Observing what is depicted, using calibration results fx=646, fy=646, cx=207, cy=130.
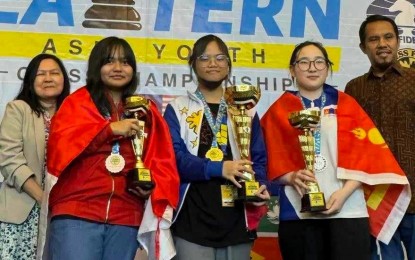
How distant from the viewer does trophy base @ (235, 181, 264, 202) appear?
2312mm

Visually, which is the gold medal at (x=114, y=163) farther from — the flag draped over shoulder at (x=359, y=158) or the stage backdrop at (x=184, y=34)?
the stage backdrop at (x=184, y=34)

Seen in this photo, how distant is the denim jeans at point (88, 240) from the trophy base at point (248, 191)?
420 millimetres

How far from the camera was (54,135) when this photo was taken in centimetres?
237


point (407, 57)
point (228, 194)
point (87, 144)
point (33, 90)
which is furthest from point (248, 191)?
point (407, 57)

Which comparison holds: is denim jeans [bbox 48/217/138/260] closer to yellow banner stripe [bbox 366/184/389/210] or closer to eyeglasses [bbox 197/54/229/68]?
eyeglasses [bbox 197/54/229/68]

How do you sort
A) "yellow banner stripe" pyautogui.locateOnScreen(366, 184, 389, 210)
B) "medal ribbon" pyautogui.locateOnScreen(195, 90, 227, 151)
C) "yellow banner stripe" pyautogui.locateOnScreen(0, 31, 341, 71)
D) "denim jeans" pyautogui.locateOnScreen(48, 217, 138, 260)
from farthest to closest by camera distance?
"yellow banner stripe" pyautogui.locateOnScreen(0, 31, 341, 71), "yellow banner stripe" pyautogui.locateOnScreen(366, 184, 389, 210), "medal ribbon" pyautogui.locateOnScreen(195, 90, 227, 151), "denim jeans" pyautogui.locateOnScreen(48, 217, 138, 260)

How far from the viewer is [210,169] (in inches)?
91.7

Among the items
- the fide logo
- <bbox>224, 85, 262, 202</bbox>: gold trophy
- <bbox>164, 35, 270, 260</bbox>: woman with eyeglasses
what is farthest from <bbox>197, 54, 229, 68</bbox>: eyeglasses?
the fide logo

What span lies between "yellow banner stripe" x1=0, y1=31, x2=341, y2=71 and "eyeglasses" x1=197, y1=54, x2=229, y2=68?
1021mm

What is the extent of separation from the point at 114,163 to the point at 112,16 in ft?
4.61

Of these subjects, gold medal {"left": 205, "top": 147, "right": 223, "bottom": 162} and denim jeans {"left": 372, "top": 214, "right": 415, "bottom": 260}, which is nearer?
gold medal {"left": 205, "top": 147, "right": 223, "bottom": 162}

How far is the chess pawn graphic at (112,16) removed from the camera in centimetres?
350

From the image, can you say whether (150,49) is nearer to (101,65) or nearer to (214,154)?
(101,65)

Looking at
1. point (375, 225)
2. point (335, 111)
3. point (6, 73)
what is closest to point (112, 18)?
point (6, 73)
